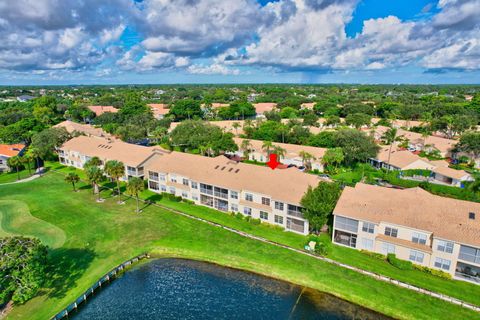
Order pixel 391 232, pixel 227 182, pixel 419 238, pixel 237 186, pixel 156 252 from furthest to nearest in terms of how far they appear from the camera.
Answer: pixel 227 182, pixel 237 186, pixel 156 252, pixel 391 232, pixel 419 238

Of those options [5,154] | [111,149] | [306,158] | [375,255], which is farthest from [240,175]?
A: [5,154]

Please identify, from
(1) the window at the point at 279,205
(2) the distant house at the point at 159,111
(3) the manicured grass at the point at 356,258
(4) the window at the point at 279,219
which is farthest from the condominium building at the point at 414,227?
(2) the distant house at the point at 159,111

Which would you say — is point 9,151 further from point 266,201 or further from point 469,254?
point 469,254

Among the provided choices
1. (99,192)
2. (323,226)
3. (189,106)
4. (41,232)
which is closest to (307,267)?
(323,226)

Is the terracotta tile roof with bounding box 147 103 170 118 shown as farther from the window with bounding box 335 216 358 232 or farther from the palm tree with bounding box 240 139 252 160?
the window with bounding box 335 216 358 232

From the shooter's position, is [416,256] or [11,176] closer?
[416,256]

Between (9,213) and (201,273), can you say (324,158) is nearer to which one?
(201,273)
